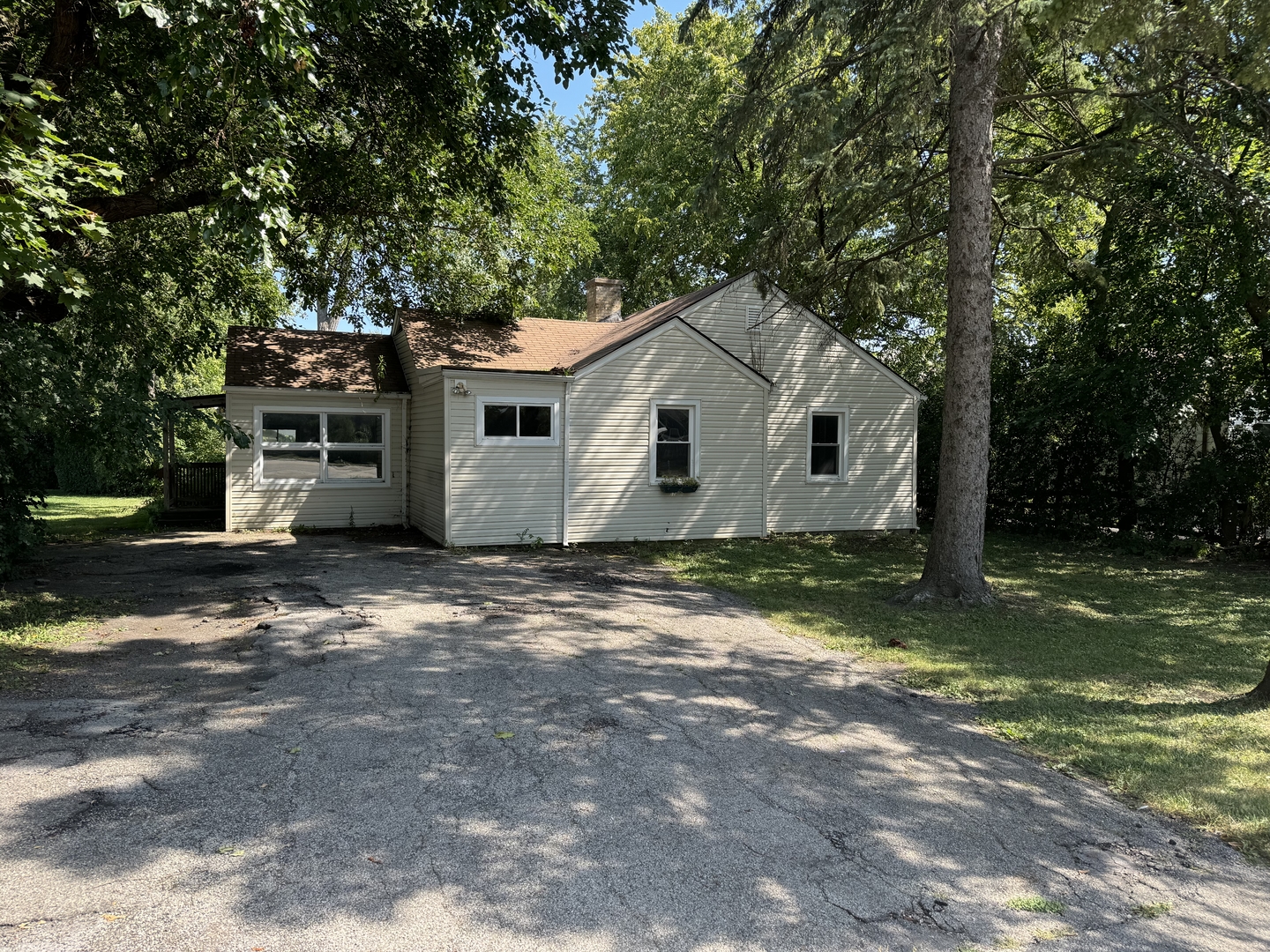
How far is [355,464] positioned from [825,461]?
9931mm

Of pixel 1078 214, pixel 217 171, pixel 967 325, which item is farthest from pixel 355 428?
pixel 1078 214

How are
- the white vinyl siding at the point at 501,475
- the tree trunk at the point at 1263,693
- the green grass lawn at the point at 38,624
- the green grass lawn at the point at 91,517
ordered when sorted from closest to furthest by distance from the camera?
the tree trunk at the point at 1263,693
the green grass lawn at the point at 38,624
the white vinyl siding at the point at 501,475
the green grass lawn at the point at 91,517

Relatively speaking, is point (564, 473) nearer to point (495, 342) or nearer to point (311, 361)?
point (495, 342)

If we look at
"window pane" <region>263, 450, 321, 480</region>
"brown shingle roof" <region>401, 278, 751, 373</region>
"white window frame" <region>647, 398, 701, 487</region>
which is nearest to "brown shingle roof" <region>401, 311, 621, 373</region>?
"brown shingle roof" <region>401, 278, 751, 373</region>

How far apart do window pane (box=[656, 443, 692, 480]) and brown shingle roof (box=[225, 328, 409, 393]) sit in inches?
219

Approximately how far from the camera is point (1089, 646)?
7.35 meters

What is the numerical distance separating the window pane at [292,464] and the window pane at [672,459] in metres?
6.80

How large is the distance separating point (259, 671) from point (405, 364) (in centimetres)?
1045

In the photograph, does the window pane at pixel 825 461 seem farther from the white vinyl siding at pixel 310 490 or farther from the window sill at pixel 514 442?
the white vinyl siding at pixel 310 490

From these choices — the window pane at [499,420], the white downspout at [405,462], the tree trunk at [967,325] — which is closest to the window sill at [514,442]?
the window pane at [499,420]

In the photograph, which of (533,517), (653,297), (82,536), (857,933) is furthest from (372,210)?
(653,297)

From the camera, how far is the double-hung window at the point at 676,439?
1402 cm

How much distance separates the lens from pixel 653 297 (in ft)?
91.6

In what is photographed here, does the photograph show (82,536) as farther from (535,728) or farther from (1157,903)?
(1157,903)
